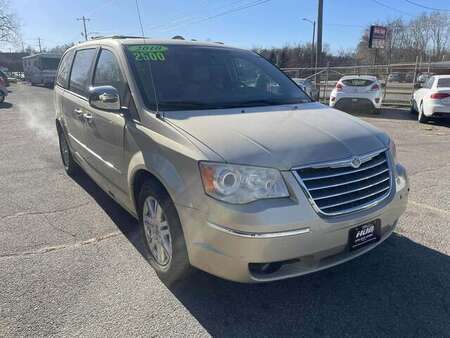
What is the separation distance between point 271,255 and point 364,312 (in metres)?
0.89

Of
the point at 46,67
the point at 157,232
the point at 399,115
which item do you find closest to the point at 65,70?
the point at 157,232

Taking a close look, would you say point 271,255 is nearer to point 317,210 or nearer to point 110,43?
point 317,210

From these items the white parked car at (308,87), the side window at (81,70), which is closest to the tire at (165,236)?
the side window at (81,70)

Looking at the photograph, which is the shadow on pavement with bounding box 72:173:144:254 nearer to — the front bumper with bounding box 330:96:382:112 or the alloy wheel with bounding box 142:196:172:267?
the alloy wheel with bounding box 142:196:172:267

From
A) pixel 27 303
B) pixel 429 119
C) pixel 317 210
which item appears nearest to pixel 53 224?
pixel 27 303

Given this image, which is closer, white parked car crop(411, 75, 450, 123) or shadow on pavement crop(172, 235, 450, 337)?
shadow on pavement crop(172, 235, 450, 337)

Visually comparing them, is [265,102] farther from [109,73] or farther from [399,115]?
[399,115]

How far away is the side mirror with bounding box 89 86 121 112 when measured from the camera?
310cm

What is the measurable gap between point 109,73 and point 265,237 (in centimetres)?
237

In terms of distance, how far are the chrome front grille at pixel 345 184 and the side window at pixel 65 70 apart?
13.3 ft

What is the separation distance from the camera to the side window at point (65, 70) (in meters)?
5.23

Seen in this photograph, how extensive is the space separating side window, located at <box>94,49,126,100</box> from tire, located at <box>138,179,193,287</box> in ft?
3.10

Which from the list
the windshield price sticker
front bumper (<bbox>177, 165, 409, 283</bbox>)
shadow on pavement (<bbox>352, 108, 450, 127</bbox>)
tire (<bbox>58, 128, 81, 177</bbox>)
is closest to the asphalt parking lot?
front bumper (<bbox>177, 165, 409, 283</bbox>)

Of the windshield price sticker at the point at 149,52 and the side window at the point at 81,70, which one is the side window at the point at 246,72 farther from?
the side window at the point at 81,70
